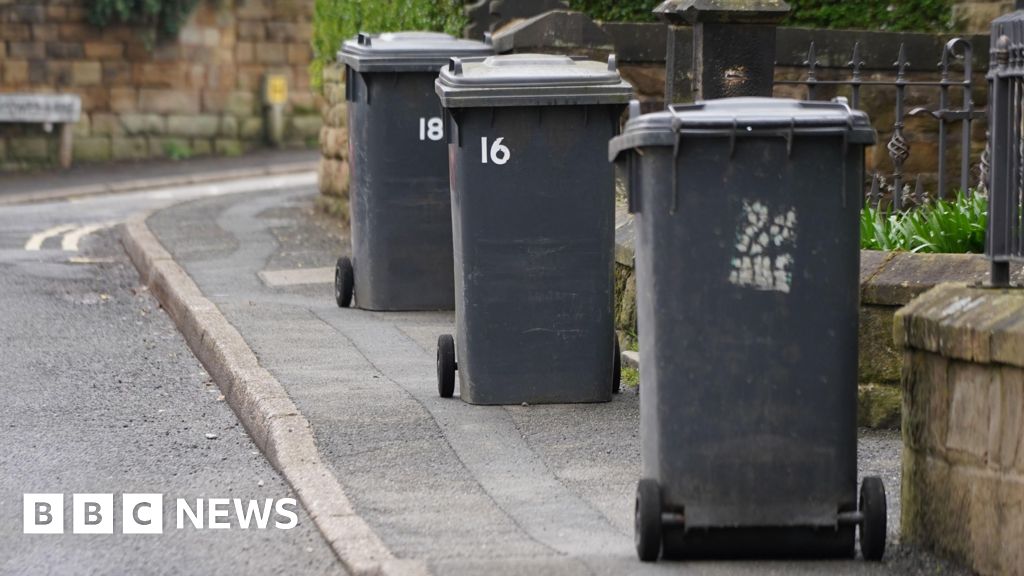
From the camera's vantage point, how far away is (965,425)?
4.86m

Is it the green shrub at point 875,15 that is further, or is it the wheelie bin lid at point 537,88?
the green shrub at point 875,15

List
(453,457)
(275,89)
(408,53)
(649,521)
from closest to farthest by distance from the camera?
(649,521) < (453,457) < (408,53) < (275,89)

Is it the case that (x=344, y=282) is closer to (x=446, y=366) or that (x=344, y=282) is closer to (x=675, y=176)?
(x=446, y=366)

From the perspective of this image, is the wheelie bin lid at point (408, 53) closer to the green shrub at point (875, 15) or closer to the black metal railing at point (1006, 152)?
the green shrub at point (875, 15)

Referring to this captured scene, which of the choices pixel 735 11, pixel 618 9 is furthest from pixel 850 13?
pixel 735 11

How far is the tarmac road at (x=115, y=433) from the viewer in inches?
208

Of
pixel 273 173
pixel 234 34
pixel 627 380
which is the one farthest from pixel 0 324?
pixel 234 34

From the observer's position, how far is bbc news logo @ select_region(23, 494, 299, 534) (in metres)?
5.59

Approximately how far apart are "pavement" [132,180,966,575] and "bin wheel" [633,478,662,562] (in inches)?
2.0

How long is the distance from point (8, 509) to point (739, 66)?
412 centimetres

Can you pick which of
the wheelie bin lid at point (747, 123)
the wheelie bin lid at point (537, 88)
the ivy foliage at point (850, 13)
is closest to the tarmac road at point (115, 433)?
the wheelie bin lid at point (747, 123)

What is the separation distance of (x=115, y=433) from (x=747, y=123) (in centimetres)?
332

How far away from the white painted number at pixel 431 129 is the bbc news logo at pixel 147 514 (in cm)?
412

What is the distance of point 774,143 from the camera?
16.0 ft
